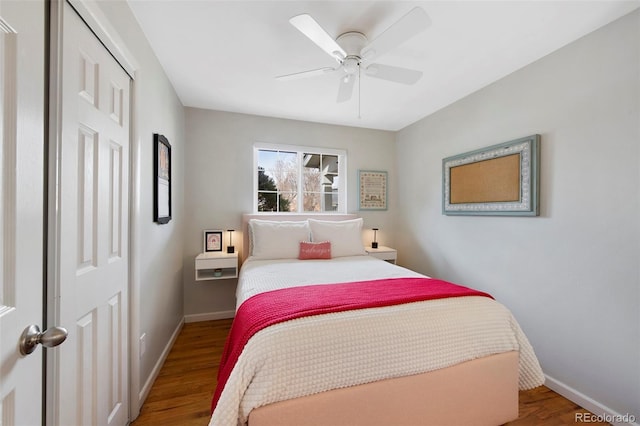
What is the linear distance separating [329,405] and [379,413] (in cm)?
26

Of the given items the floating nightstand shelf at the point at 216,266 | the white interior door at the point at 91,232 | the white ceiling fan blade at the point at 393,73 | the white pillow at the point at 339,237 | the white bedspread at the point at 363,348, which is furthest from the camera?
the white pillow at the point at 339,237

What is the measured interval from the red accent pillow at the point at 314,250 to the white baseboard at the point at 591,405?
6.60 feet

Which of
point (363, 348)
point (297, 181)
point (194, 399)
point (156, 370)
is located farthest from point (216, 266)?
point (363, 348)

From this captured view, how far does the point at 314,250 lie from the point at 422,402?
5.52ft

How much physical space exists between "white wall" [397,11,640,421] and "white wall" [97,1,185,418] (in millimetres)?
2837

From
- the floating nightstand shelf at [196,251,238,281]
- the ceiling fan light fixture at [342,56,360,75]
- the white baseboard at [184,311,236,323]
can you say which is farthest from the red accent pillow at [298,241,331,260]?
the ceiling fan light fixture at [342,56,360,75]

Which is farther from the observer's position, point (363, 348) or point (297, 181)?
point (297, 181)

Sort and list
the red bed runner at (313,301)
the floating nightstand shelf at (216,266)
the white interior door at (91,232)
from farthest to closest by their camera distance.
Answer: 1. the floating nightstand shelf at (216,266)
2. the red bed runner at (313,301)
3. the white interior door at (91,232)

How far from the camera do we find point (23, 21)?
0.69 metres

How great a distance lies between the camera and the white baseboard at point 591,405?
1545 mm

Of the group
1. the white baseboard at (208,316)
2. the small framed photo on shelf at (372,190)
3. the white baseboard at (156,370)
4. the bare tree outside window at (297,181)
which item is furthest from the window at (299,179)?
the white baseboard at (156,370)

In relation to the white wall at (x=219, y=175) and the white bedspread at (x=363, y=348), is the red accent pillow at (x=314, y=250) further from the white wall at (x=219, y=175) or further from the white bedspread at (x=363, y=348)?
the white bedspread at (x=363, y=348)

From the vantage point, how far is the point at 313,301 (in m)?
1.44

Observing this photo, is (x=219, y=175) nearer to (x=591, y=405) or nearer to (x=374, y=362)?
(x=374, y=362)
